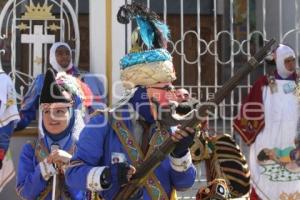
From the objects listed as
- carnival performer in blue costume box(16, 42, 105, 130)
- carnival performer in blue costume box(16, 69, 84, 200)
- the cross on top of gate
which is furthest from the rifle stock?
the cross on top of gate

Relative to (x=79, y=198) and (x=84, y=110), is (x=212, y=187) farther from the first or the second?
(x=84, y=110)

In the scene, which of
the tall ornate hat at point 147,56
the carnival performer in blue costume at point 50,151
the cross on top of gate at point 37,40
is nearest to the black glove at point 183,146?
the tall ornate hat at point 147,56

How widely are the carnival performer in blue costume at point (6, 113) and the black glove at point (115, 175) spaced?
7.72 ft

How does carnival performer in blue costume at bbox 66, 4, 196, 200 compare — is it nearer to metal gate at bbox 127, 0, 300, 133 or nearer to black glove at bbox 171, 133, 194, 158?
black glove at bbox 171, 133, 194, 158

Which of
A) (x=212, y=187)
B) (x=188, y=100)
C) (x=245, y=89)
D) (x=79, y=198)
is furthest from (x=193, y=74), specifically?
(x=188, y=100)

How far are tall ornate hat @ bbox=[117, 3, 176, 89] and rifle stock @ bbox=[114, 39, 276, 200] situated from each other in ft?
0.85

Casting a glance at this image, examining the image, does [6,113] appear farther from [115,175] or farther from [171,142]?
[171,142]

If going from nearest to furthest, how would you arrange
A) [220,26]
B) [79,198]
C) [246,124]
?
1. [79,198]
2. [246,124]
3. [220,26]

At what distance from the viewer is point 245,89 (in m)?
5.99

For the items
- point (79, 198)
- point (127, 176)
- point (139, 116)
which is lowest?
point (79, 198)

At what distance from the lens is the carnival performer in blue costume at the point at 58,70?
5.03 metres

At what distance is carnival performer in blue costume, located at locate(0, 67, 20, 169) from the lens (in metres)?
4.80

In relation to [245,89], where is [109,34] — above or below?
above

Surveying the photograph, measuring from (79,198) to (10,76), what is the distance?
7.16 ft
